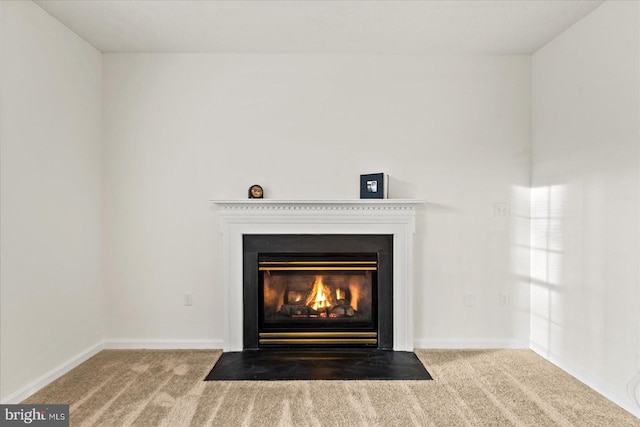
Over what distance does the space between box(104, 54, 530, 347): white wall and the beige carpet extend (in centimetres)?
53

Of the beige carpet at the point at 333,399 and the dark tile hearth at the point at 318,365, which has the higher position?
the dark tile hearth at the point at 318,365

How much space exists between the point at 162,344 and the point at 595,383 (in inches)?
128

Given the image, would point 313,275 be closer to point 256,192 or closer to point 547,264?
point 256,192

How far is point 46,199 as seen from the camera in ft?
9.39

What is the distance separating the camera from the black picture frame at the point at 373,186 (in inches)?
136

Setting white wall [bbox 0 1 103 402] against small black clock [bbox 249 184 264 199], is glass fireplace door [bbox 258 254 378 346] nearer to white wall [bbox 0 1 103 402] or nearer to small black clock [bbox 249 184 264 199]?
small black clock [bbox 249 184 264 199]

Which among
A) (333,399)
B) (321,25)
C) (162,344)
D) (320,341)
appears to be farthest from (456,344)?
(321,25)

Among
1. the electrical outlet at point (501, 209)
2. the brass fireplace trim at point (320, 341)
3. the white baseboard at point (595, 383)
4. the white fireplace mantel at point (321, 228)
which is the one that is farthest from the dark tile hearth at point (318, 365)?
the electrical outlet at point (501, 209)

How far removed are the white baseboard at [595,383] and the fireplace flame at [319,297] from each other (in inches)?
70.6

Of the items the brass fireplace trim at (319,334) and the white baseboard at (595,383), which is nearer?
the white baseboard at (595,383)

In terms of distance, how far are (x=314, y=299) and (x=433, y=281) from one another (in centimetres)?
103

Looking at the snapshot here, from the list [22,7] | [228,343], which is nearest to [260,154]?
[228,343]

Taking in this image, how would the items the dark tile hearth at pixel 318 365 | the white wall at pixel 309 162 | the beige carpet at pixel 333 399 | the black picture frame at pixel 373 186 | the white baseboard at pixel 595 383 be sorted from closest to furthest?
the beige carpet at pixel 333 399, the white baseboard at pixel 595 383, the dark tile hearth at pixel 318 365, the black picture frame at pixel 373 186, the white wall at pixel 309 162

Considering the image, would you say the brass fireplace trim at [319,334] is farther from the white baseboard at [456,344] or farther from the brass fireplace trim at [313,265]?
the brass fireplace trim at [313,265]
